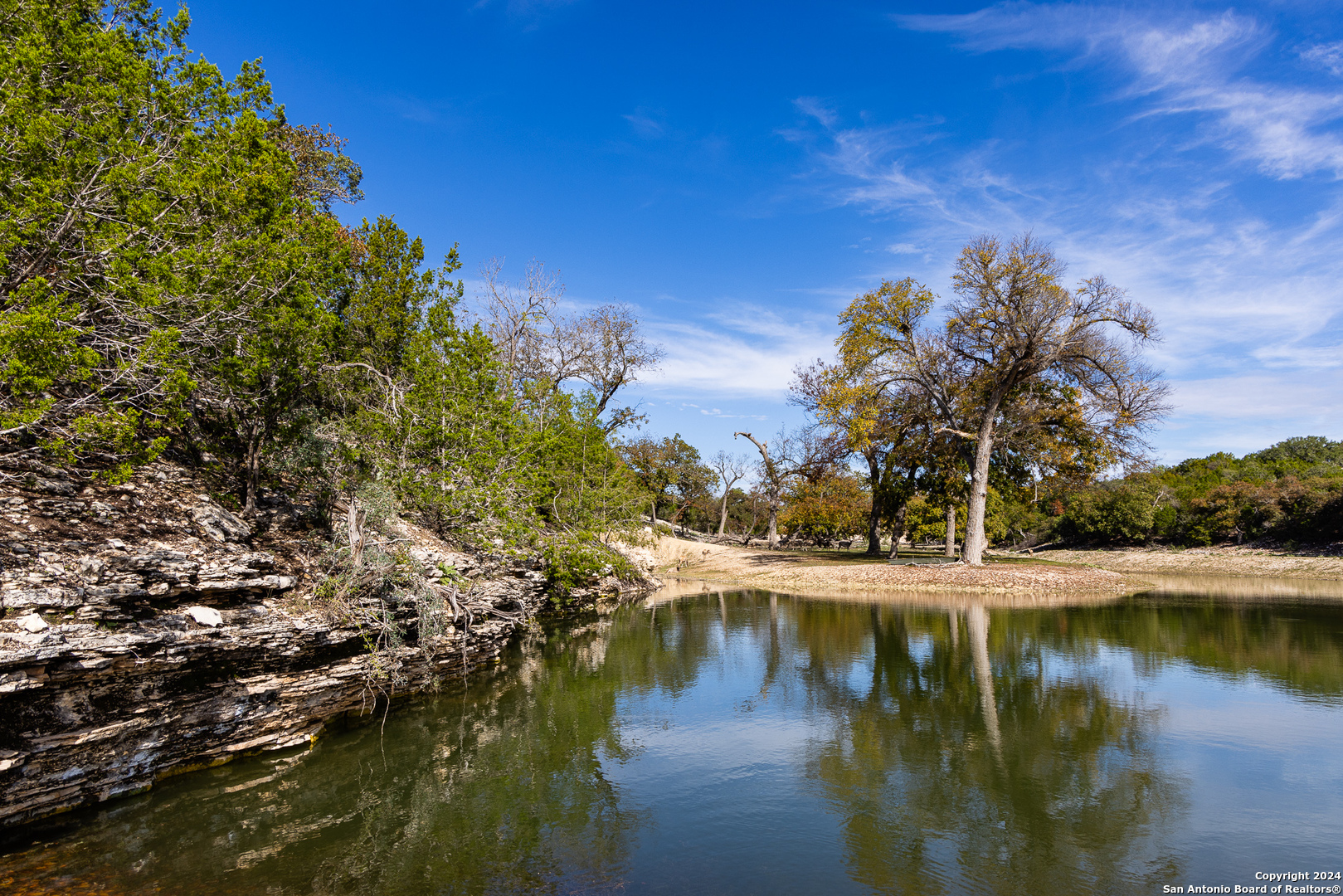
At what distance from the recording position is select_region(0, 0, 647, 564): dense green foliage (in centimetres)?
881

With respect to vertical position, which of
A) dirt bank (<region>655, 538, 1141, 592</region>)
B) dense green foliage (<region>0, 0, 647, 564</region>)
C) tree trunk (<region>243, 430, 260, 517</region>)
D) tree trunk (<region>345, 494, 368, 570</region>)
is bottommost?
dirt bank (<region>655, 538, 1141, 592</region>)

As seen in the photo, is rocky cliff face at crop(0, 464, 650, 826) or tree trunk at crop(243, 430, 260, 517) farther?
tree trunk at crop(243, 430, 260, 517)

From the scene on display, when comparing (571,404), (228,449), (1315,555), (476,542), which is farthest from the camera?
(1315,555)

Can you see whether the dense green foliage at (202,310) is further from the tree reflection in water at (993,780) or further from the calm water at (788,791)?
the tree reflection in water at (993,780)

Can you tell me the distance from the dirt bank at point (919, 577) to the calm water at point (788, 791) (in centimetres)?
1311

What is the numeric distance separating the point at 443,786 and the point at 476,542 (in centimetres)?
891

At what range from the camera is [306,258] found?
1302 cm

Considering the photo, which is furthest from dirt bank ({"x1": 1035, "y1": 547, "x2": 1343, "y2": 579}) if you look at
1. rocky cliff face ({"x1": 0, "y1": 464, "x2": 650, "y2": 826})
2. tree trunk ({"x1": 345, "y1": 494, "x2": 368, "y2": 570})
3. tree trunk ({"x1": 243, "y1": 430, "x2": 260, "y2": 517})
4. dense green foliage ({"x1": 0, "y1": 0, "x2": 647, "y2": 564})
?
tree trunk ({"x1": 243, "y1": 430, "x2": 260, "y2": 517})

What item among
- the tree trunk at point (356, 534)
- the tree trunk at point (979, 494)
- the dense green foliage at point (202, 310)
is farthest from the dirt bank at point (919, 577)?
the tree trunk at point (356, 534)

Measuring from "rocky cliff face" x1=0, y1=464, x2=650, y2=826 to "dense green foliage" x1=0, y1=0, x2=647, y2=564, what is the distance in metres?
1.09

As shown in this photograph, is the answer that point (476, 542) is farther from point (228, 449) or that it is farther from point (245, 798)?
point (245, 798)

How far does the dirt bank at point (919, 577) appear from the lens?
29.8 metres

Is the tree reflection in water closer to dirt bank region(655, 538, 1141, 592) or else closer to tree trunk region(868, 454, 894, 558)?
dirt bank region(655, 538, 1141, 592)

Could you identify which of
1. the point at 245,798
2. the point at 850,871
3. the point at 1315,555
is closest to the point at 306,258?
the point at 245,798
